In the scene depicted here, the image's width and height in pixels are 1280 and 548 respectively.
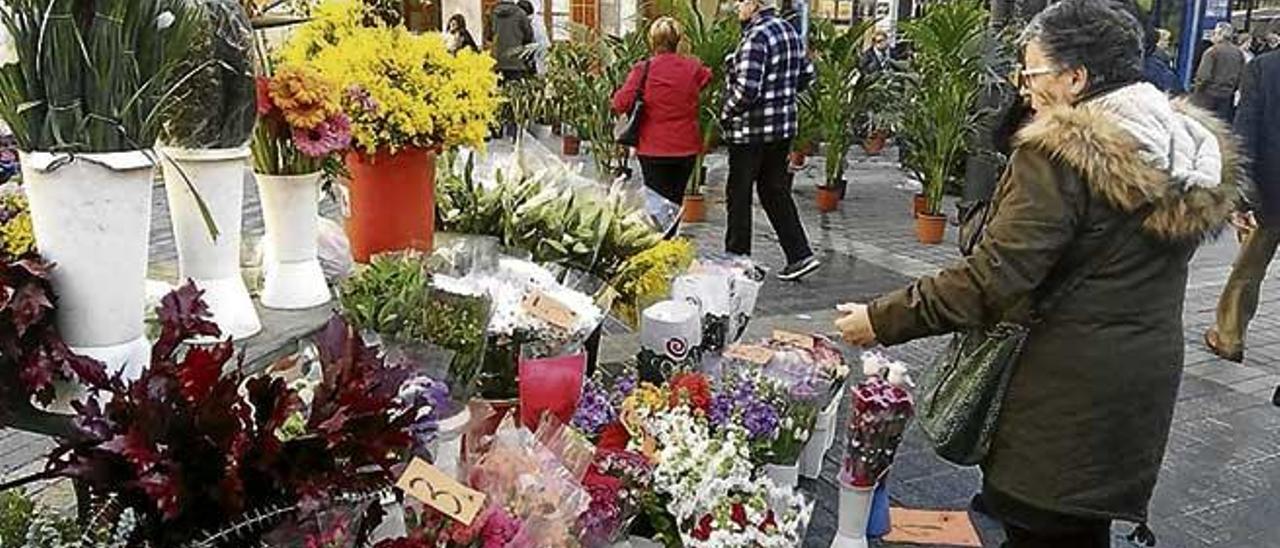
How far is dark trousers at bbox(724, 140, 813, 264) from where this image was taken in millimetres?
6430

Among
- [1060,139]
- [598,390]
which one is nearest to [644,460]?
[598,390]

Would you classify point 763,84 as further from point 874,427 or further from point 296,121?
point 296,121

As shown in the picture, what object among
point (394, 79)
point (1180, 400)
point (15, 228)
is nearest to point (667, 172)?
point (1180, 400)

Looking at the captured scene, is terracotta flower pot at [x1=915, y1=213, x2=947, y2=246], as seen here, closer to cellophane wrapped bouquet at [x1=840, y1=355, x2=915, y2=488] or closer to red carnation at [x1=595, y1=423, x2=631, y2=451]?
cellophane wrapped bouquet at [x1=840, y1=355, x2=915, y2=488]

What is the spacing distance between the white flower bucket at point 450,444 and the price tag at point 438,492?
5.8 inches

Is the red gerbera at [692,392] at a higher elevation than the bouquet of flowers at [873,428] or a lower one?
higher

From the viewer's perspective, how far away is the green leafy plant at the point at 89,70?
151 cm

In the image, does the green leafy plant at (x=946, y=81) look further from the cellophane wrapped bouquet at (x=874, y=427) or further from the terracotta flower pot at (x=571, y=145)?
the cellophane wrapped bouquet at (x=874, y=427)

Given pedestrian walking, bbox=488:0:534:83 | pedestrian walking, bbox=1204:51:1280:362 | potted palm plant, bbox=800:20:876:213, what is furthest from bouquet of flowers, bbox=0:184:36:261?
pedestrian walking, bbox=488:0:534:83

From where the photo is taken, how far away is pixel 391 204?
8.69 feet

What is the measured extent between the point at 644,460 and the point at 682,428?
5.6 inches

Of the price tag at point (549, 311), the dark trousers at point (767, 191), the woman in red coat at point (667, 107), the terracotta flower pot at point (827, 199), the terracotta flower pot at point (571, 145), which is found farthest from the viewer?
the terracotta flower pot at point (571, 145)

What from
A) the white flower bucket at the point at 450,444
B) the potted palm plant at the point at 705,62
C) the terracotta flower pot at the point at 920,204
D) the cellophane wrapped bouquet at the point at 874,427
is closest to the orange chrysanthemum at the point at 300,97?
the white flower bucket at the point at 450,444

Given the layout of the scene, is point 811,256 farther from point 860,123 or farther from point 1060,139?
point 1060,139
